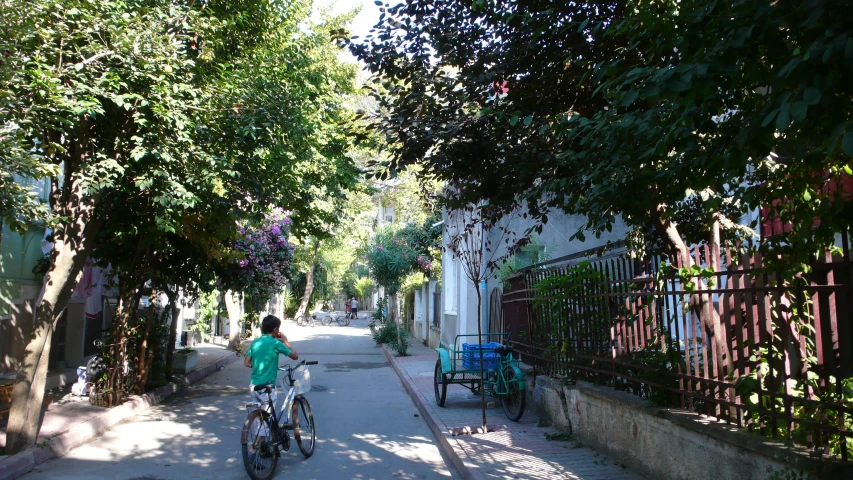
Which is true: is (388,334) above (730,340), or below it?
below

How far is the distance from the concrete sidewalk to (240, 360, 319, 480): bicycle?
182 centimetres

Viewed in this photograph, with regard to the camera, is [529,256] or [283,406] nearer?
[283,406]

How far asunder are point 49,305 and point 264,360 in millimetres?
2955

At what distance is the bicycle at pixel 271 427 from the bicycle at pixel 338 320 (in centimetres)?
4126

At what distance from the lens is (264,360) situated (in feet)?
24.0

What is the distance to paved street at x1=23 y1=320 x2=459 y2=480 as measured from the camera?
7195mm

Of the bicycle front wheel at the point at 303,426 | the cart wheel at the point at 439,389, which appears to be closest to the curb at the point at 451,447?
the cart wheel at the point at 439,389

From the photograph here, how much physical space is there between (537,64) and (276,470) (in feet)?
18.1

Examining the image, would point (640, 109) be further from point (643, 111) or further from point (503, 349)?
point (503, 349)

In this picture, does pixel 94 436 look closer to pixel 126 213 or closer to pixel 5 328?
pixel 126 213

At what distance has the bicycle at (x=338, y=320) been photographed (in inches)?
1935

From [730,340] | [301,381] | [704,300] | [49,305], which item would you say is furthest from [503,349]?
[49,305]

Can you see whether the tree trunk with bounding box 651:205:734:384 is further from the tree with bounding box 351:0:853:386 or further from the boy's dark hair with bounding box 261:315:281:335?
the boy's dark hair with bounding box 261:315:281:335

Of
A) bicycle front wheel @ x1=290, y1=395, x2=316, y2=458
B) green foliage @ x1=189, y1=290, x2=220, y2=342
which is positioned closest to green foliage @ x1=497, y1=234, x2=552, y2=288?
bicycle front wheel @ x1=290, y1=395, x2=316, y2=458
